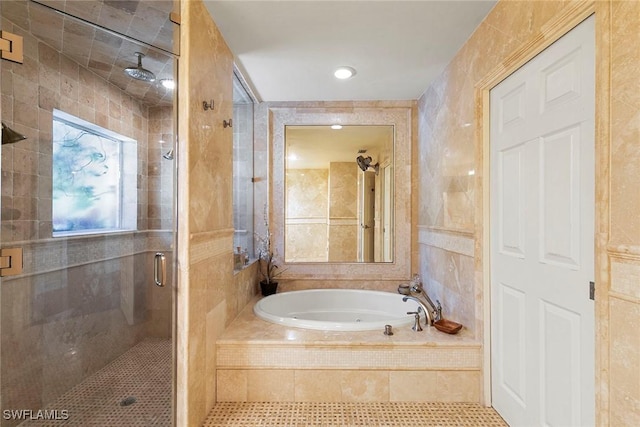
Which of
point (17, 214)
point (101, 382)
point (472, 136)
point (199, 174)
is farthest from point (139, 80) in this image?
point (472, 136)

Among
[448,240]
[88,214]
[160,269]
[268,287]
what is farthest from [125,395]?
[448,240]

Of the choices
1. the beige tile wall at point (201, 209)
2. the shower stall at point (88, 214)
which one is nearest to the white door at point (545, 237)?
the beige tile wall at point (201, 209)

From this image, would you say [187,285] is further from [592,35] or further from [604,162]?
[592,35]

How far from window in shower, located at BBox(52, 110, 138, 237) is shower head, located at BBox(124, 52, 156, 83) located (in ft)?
1.35

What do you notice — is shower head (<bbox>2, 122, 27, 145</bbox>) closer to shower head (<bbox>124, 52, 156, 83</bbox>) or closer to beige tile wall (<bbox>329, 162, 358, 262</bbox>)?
shower head (<bbox>124, 52, 156, 83</bbox>)

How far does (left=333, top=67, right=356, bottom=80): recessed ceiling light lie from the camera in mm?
2395

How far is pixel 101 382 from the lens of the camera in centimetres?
184

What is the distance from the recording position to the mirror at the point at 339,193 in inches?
126

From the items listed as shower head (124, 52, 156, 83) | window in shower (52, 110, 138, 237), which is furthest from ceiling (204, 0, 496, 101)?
window in shower (52, 110, 138, 237)

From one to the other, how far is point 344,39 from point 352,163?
1.38 metres

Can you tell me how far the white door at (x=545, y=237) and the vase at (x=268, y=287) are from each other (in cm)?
185

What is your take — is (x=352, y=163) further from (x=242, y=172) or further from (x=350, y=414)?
(x=350, y=414)

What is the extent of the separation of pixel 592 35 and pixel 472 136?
835 millimetres

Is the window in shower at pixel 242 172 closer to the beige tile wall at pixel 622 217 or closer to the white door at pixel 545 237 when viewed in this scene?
the white door at pixel 545 237
